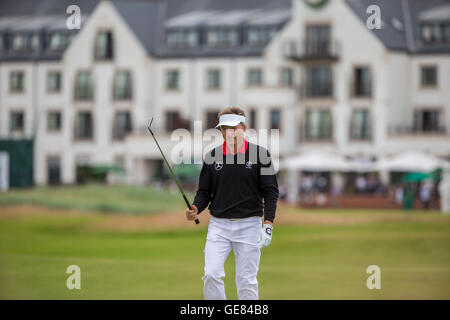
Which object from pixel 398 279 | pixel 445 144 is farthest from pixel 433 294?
pixel 445 144

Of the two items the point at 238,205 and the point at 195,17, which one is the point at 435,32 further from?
the point at 238,205

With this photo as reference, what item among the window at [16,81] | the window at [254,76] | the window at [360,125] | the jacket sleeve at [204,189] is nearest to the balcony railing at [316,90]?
the window at [360,125]

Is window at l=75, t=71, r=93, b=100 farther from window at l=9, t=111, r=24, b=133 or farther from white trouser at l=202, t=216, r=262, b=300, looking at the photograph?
white trouser at l=202, t=216, r=262, b=300

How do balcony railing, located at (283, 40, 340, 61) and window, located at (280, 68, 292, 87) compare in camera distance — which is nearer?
balcony railing, located at (283, 40, 340, 61)

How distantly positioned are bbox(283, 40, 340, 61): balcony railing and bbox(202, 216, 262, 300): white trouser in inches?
2280

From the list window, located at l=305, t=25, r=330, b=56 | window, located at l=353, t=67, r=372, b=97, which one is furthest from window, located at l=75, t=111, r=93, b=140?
window, located at l=353, t=67, r=372, b=97

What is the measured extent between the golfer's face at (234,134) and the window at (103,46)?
61.7 meters

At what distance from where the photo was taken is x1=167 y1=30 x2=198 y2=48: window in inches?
2854

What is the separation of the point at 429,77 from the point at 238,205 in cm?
A: 5927

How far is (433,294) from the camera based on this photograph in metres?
17.4

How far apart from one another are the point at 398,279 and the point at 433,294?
118 inches

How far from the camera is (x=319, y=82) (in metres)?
68.9

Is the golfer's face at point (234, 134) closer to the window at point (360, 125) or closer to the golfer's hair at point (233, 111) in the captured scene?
the golfer's hair at point (233, 111)

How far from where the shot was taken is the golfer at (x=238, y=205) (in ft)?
35.0
